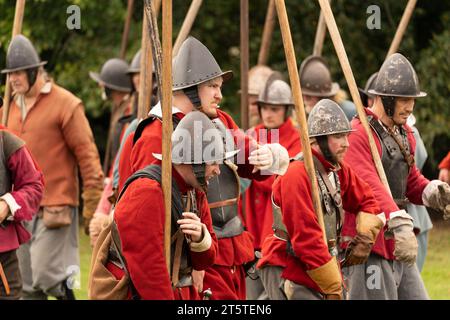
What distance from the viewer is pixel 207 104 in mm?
7496

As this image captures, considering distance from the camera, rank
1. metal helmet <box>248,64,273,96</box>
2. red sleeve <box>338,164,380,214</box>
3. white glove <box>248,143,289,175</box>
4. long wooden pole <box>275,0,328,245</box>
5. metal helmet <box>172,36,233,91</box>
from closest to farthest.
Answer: long wooden pole <box>275,0,328,245</box> → metal helmet <box>172,36,233,91</box> → white glove <box>248,143,289,175</box> → red sleeve <box>338,164,380,214</box> → metal helmet <box>248,64,273,96</box>

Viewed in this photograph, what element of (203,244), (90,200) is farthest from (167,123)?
(90,200)

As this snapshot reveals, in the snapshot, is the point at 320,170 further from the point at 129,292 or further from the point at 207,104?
the point at 129,292

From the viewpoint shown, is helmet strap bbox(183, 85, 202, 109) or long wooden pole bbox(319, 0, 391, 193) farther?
long wooden pole bbox(319, 0, 391, 193)

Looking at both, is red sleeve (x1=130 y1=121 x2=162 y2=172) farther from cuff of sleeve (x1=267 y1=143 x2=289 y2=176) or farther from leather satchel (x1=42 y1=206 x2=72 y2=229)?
leather satchel (x1=42 y1=206 x2=72 y2=229)

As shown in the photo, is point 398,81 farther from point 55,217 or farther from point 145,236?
point 55,217

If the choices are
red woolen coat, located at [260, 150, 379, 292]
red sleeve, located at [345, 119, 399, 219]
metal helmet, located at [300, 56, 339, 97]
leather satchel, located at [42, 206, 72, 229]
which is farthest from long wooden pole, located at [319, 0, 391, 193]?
leather satchel, located at [42, 206, 72, 229]

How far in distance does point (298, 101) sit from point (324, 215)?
0.76 metres

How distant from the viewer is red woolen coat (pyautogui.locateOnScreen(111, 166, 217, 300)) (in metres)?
6.42

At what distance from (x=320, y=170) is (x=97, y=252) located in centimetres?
153

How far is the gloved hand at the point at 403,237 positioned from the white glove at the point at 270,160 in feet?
2.75

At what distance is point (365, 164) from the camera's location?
8406 mm

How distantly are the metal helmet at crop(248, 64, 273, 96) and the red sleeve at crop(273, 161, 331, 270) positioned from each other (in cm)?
393
